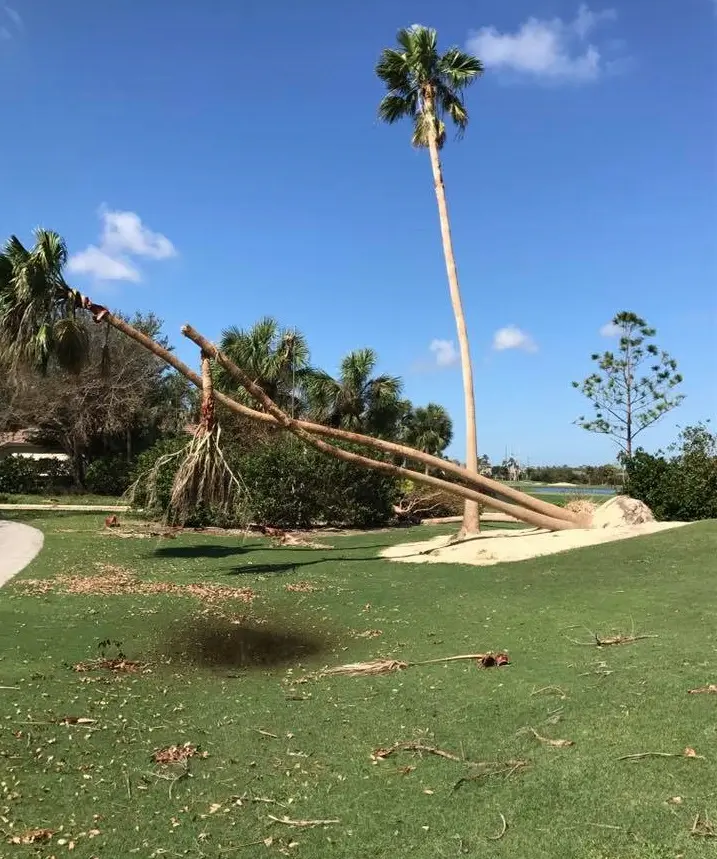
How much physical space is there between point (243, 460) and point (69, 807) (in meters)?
18.5

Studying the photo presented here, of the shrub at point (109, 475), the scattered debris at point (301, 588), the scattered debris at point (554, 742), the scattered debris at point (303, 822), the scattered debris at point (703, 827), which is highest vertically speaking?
the shrub at point (109, 475)

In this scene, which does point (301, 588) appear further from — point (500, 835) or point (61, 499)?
point (61, 499)

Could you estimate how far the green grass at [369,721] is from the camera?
373 cm

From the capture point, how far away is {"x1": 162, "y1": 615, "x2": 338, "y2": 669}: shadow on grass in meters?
7.67

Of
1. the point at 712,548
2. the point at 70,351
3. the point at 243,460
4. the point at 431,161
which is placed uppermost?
the point at 431,161

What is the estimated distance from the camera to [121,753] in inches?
196

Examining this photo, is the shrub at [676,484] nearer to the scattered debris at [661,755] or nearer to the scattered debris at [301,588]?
the scattered debris at [301,588]

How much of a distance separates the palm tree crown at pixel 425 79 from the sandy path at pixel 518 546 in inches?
503

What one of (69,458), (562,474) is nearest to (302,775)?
(69,458)

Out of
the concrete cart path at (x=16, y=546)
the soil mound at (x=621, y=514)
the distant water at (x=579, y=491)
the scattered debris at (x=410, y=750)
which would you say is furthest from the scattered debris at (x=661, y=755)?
the distant water at (x=579, y=491)

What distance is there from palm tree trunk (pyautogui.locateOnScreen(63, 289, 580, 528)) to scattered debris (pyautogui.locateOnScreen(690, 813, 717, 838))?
11.4m

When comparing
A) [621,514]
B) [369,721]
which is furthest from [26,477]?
[369,721]

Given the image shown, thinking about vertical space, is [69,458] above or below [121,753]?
above

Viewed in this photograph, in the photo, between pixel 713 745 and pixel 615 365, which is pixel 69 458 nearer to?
pixel 615 365
